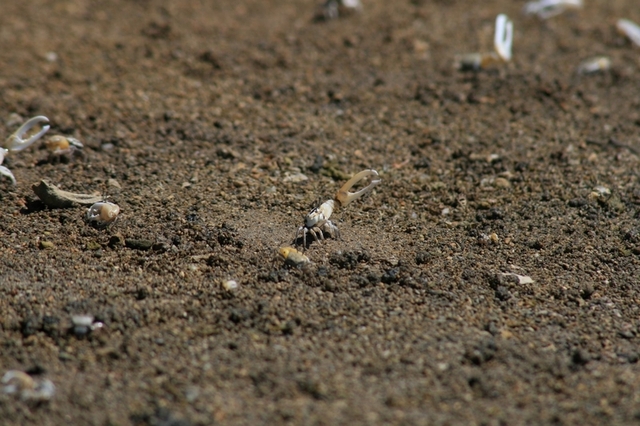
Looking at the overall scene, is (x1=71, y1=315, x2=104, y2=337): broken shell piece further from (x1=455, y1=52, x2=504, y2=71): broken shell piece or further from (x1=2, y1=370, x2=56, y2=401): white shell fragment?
(x1=455, y1=52, x2=504, y2=71): broken shell piece

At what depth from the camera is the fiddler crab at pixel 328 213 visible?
8.32 feet

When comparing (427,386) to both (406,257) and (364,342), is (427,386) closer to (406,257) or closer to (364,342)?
(364,342)

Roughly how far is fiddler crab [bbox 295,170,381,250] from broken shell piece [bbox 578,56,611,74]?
1747mm

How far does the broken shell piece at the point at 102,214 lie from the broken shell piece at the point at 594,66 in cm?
266

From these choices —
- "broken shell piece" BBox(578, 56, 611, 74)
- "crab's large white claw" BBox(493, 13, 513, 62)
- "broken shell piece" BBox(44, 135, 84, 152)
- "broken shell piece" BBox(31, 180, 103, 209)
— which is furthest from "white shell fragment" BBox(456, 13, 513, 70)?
"broken shell piece" BBox(31, 180, 103, 209)

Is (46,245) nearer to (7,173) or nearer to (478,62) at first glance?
(7,173)

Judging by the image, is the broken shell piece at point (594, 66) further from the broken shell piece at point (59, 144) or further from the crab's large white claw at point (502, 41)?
the broken shell piece at point (59, 144)

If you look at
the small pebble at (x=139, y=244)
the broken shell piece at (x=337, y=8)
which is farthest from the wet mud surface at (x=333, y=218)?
the broken shell piece at (x=337, y=8)

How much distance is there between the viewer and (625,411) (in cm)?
185

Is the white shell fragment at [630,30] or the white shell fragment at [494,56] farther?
the white shell fragment at [630,30]

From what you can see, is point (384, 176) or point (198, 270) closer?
point (198, 270)

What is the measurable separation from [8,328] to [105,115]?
4.89ft

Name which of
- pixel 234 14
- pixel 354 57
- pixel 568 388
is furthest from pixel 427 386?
pixel 234 14

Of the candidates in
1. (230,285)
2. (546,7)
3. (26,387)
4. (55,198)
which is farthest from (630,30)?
(26,387)
